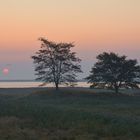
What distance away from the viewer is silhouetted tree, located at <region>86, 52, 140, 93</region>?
75.4 metres

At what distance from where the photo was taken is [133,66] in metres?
76.2

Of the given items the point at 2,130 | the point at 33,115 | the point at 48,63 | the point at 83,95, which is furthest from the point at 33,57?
the point at 2,130

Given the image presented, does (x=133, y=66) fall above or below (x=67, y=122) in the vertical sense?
above

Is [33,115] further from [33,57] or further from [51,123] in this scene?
[33,57]

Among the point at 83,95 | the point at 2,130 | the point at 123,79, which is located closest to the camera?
the point at 2,130

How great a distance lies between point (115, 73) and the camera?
249 feet

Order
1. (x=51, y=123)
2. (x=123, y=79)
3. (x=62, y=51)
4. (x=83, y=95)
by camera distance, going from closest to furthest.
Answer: (x=51, y=123), (x=83, y=95), (x=123, y=79), (x=62, y=51)

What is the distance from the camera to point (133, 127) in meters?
25.2

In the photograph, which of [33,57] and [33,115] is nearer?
[33,115]

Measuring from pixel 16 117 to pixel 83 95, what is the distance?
3934 cm

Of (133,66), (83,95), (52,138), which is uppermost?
(133,66)

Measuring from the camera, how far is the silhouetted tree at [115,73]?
75.4 metres

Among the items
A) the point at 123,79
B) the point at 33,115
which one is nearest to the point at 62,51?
Answer: the point at 123,79

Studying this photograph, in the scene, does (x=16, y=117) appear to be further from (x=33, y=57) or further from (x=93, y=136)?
(x=33, y=57)
